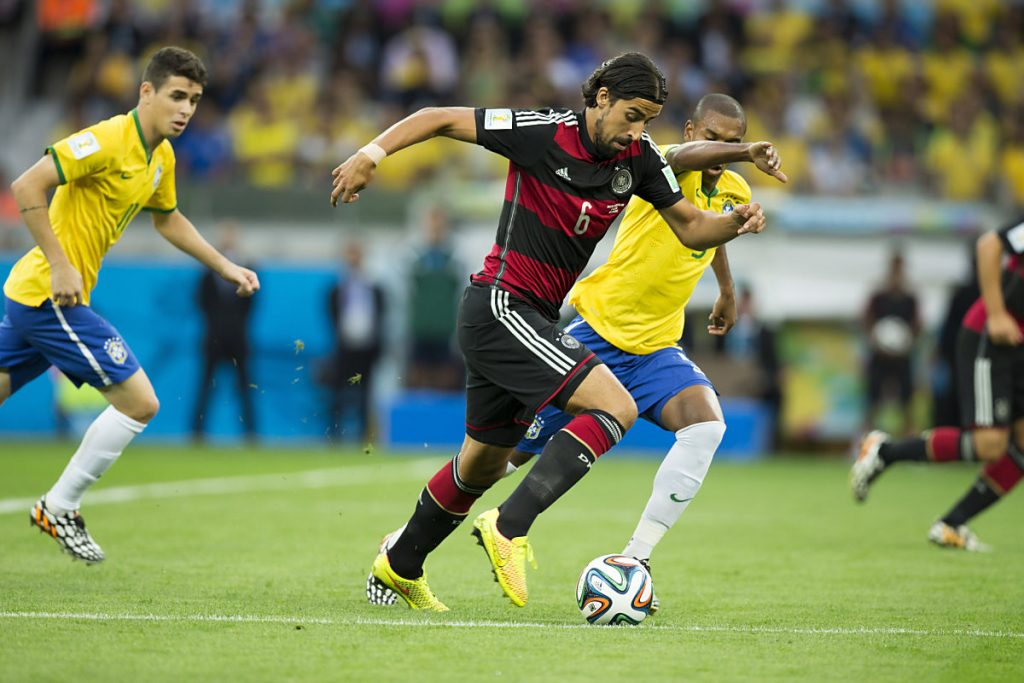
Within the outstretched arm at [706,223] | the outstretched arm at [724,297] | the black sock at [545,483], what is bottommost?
the black sock at [545,483]

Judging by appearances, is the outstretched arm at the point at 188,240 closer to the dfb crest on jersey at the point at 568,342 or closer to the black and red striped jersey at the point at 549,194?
the black and red striped jersey at the point at 549,194

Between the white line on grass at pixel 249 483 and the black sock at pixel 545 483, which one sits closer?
the black sock at pixel 545 483

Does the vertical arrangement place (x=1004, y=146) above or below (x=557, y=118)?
below

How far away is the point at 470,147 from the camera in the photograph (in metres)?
18.5

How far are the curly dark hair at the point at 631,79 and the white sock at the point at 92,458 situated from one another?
125 inches

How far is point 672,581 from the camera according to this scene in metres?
7.37

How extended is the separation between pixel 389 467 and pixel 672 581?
7.74 m

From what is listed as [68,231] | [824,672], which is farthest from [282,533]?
[824,672]

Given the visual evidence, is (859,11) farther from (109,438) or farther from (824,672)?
(824,672)

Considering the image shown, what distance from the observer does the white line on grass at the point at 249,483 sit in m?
10.8

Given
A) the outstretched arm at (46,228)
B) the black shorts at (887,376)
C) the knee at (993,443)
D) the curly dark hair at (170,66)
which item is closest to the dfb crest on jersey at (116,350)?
the outstretched arm at (46,228)

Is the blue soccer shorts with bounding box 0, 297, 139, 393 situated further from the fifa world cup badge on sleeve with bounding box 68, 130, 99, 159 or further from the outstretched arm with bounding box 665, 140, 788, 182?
the outstretched arm with bounding box 665, 140, 788, 182

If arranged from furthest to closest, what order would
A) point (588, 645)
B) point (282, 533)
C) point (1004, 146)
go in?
point (1004, 146) < point (282, 533) < point (588, 645)

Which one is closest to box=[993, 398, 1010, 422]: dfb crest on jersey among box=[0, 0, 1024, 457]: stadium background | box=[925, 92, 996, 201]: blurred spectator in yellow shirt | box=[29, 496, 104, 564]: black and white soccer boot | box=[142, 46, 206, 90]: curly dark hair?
box=[142, 46, 206, 90]: curly dark hair
